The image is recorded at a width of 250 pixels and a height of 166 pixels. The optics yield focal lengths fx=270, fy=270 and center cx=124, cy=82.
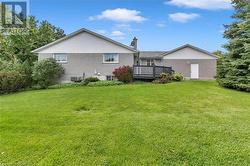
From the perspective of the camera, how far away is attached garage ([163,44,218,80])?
3481 cm

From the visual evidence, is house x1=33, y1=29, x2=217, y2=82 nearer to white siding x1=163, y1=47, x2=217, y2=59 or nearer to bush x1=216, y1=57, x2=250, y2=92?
bush x1=216, y1=57, x2=250, y2=92

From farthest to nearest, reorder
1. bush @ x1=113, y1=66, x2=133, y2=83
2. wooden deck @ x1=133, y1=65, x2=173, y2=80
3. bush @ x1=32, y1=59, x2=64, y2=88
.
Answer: wooden deck @ x1=133, y1=65, x2=173, y2=80, bush @ x1=113, y1=66, x2=133, y2=83, bush @ x1=32, y1=59, x2=64, y2=88

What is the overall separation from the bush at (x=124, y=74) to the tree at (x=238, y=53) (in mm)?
7864

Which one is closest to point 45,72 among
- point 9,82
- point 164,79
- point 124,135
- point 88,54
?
point 9,82

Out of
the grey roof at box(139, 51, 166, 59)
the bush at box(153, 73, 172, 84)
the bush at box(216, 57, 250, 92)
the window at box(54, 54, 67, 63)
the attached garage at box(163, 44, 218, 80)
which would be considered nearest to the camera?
the bush at box(216, 57, 250, 92)

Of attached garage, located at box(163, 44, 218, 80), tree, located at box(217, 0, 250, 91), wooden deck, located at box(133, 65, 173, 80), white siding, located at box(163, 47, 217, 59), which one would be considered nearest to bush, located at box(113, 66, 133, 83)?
wooden deck, located at box(133, 65, 173, 80)

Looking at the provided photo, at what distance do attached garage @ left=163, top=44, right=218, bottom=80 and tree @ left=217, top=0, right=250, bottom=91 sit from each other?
1113 centimetres

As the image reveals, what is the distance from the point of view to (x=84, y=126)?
8.62 meters

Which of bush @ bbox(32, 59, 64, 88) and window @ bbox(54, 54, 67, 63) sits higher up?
window @ bbox(54, 54, 67, 63)

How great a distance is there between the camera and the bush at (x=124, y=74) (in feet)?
79.7

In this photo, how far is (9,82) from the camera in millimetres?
20562

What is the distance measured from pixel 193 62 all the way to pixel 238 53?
42.4 ft

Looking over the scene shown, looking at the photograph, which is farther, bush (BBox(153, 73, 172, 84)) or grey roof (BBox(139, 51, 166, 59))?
grey roof (BBox(139, 51, 166, 59))

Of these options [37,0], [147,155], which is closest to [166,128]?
[147,155]
